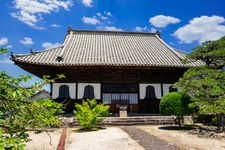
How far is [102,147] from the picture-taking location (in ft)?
32.7

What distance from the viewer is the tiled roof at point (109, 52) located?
20.0 meters

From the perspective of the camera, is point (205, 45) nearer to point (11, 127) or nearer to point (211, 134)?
point (211, 134)

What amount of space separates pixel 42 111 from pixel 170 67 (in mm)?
17573

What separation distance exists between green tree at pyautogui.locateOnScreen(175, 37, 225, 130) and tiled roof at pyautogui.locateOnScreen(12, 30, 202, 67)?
4.54 m

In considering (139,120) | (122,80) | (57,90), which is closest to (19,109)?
(139,120)

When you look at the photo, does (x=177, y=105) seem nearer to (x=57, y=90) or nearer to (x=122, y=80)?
(x=122, y=80)

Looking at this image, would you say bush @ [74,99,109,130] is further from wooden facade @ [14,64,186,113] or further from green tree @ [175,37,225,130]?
→ wooden facade @ [14,64,186,113]

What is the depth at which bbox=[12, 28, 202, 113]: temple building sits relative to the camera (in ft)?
65.0

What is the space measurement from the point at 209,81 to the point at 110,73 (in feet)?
27.7

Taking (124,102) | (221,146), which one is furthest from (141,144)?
(124,102)

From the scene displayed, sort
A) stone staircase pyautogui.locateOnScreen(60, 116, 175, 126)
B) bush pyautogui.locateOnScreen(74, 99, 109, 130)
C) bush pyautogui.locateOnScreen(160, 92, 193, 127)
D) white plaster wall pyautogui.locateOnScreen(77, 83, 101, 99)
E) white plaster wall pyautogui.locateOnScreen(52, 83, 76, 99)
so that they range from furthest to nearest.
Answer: white plaster wall pyautogui.locateOnScreen(77, 83, 101, 99), white plaster wall pyautogui.locateOnScreen(52, 83, 76, 99), stone staircase pyautogui.locateOnScreen(60, 116, 175, 126), bush pyautogui.locateOnScreen(160, 92, 193, 127), bush pyautogui.locateOnScreen(74, 99, 109, 130)

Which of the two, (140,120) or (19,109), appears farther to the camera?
(140,120)

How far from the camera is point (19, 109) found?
123 inches

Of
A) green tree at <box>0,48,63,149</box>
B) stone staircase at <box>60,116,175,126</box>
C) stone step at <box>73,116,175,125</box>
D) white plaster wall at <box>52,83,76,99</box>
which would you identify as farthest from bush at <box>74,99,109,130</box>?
green tree at <box>0,48,63,149</box>
